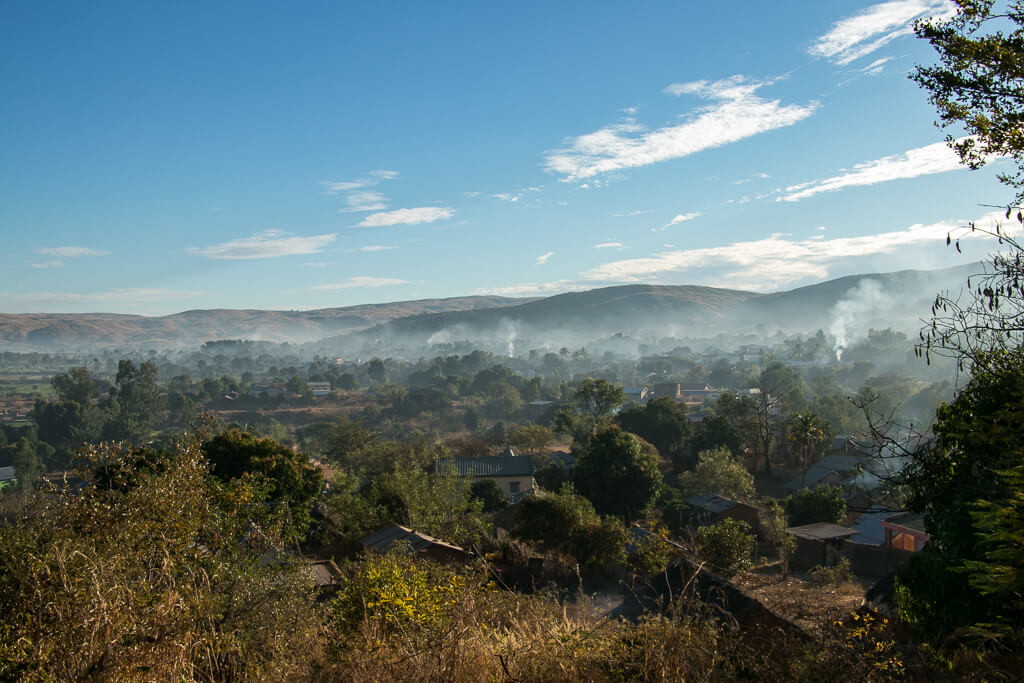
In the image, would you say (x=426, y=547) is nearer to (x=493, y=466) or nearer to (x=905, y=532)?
(x=905, y=532)

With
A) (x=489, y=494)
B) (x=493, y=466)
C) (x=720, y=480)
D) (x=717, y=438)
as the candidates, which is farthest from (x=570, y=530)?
(x=717, y=438)

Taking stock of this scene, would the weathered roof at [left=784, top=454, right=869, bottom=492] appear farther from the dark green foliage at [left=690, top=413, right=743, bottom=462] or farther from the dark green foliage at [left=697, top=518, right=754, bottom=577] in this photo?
the dark green foliage at [left=697, top=518, right=754, bottom=577]

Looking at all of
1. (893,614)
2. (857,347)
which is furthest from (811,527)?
(857,347)

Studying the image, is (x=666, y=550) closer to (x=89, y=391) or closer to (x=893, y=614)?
(x=893, y=614)

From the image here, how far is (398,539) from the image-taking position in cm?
1223

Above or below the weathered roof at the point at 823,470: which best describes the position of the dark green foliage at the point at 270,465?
above

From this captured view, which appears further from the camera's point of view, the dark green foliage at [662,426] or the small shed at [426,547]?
the dark green foliage at [662,426]

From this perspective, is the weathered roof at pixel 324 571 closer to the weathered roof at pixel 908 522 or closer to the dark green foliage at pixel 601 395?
the weathered roof at pixel 908 522

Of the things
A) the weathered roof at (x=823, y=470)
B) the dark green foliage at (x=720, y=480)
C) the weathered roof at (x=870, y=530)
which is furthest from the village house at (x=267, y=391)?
the weathered roof at (x=870, y=530)

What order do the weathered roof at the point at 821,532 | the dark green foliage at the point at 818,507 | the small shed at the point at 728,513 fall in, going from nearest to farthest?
the weathered roof at the point at 821,532, the small shed at the point at 728,513, the dark green foliage at the point at 818,507

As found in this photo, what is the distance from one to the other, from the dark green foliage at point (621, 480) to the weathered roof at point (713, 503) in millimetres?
1514

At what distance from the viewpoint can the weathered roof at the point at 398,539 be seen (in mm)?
13898

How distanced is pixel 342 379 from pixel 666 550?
249 feet

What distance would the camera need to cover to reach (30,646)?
162 inches
